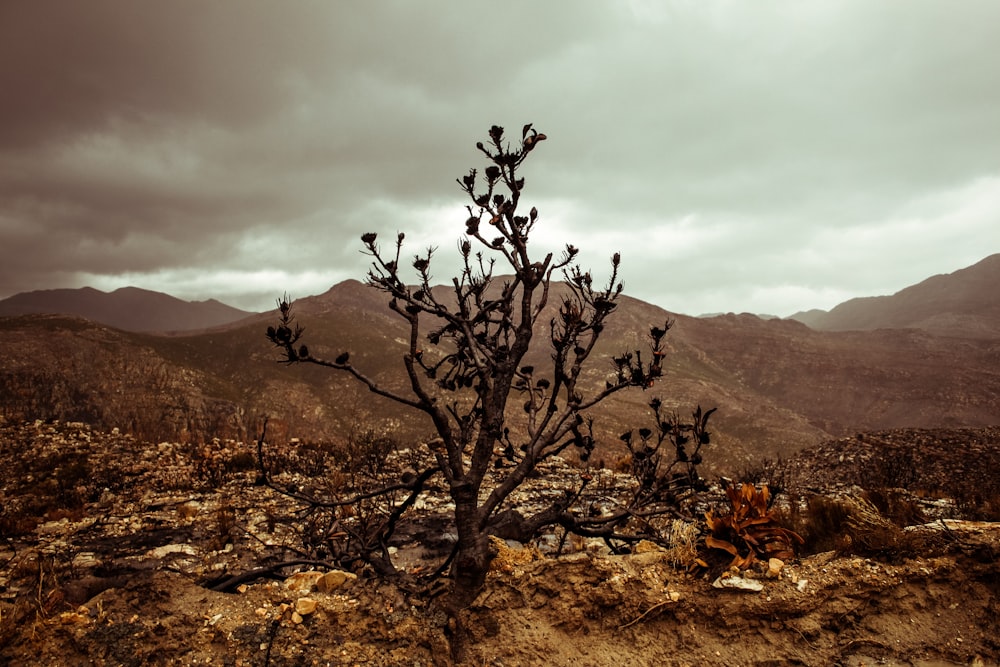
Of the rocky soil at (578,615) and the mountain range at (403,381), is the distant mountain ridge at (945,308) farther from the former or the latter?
the rocky soil at (578,615)

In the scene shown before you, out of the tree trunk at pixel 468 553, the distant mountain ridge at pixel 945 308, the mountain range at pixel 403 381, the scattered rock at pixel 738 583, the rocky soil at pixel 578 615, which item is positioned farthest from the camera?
the distant mountain ridge at pixel 945 308

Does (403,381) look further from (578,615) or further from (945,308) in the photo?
(945,308)

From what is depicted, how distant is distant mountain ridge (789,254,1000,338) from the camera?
350 ft

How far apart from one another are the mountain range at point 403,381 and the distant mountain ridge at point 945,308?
307 inches

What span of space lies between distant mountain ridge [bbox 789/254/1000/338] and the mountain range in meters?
7.79

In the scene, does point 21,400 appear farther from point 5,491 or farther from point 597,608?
point 597,608

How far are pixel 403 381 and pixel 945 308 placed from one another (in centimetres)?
16589

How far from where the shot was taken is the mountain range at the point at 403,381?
2936 cm

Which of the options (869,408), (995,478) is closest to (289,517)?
(995,478)

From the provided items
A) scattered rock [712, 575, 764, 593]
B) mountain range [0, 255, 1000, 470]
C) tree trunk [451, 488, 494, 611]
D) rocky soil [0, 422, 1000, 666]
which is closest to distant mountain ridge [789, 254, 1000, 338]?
mountain range [0, 255, 1000, 470]

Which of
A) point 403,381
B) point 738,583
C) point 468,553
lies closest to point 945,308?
point 403,381

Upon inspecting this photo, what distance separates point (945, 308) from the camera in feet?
427

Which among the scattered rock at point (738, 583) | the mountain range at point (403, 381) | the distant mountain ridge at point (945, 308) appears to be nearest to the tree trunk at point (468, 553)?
the scattered rock at point (738, 583)

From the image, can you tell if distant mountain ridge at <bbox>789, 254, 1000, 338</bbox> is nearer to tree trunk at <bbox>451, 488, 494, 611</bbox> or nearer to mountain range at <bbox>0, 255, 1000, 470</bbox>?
mountain range at <bbox>0, 255, 1000, 470</bbox>
